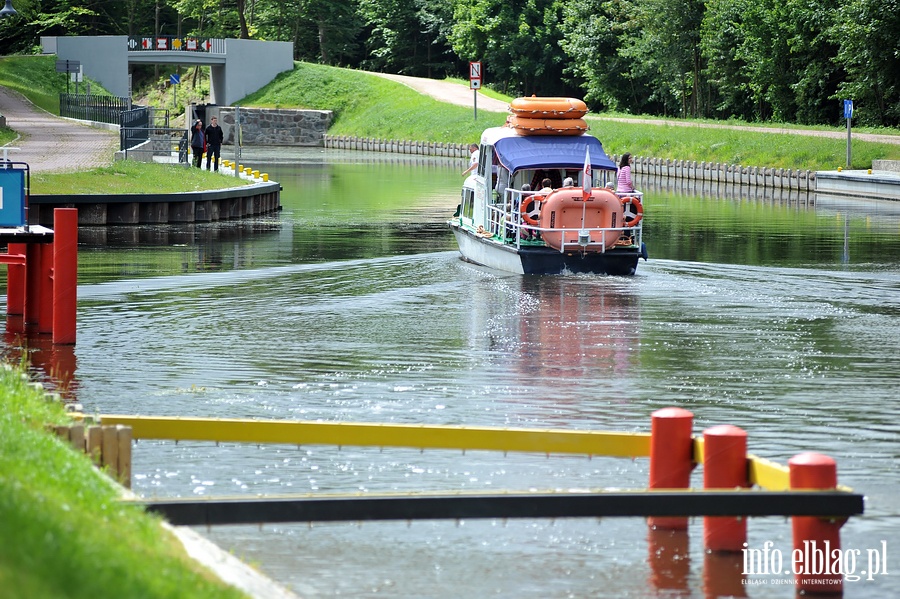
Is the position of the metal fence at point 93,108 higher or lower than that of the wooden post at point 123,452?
higher

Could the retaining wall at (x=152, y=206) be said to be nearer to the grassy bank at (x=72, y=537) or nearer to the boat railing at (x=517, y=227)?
the boat railing at (x=517, y=227)

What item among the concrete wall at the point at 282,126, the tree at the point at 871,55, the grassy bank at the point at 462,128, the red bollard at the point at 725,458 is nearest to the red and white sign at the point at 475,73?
the grassy bank at the point at 462,128

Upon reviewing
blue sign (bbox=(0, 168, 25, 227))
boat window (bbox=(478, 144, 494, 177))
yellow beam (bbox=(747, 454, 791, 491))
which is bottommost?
yellow beam (bbox=(747, 454, 791, 491))

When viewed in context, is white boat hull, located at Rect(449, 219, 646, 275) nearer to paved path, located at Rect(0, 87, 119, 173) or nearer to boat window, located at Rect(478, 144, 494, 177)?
boat window, located at Rect(478, 144, 494, 177)

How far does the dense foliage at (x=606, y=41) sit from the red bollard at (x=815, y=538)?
177 ft

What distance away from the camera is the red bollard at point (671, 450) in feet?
32.9

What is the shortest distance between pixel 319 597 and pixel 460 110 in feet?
261

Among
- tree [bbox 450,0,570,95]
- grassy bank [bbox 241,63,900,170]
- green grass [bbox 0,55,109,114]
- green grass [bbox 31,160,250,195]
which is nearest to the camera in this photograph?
green grass [bbox 31,160,250,195]

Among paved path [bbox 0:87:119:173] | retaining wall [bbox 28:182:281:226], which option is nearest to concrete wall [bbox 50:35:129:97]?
paved path [bbox 0:87:119:173]

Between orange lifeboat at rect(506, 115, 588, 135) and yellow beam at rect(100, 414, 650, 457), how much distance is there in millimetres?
18786

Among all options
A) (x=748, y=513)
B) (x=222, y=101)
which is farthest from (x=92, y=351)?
(x=222, y=101)

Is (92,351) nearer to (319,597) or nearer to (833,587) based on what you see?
(319,597)

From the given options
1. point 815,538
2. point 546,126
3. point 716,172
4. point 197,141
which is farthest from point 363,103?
point 815,538

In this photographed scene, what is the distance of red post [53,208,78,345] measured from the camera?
17.5 metres
